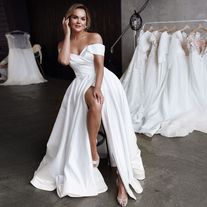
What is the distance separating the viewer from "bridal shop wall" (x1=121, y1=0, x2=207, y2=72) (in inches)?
164

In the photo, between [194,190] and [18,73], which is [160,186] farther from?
[18,73]

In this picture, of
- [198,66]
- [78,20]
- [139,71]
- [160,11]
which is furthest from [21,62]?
[78,20]

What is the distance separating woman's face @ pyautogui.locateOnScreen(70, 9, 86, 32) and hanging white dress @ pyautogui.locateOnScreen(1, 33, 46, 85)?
208 inches

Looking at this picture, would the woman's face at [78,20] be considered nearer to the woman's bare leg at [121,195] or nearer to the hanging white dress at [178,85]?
the woman's bare leg at [121,195]

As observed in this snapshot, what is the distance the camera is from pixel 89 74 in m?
2.09

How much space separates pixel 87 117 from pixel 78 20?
0.67 m

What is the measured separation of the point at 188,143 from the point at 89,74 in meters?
1.46

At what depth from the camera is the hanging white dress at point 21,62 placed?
281 inches

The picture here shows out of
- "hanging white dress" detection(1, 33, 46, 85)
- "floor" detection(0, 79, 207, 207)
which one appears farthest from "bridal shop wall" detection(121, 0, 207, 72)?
"hanging white dress" detection(1, 33, 46, 85)

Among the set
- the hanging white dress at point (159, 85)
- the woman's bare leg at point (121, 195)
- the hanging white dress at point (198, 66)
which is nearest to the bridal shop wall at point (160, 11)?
the hanging white dress at point (198, 66)

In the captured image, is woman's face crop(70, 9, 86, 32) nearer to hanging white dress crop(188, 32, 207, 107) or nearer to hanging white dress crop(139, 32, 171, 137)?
hanging white dress crop(139, 32, 171, 137)

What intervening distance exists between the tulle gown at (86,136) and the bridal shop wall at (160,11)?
2651mm

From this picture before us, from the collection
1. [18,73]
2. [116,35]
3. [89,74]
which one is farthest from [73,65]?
[18,73]

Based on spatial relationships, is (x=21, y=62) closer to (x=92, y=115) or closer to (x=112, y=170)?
(x=112, y=170)
